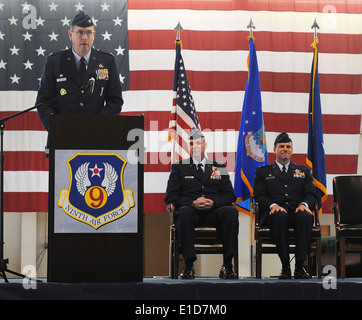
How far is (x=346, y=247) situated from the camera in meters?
5.07

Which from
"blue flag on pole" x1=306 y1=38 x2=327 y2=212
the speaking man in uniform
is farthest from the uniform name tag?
"blue flag on pole" x1=306 y1=38 x2=327 y2=212

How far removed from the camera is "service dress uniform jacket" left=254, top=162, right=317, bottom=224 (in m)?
5.28

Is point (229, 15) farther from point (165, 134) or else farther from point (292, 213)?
point (292, 213)

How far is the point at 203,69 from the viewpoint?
7.23 metres

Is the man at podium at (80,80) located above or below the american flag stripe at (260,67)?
below

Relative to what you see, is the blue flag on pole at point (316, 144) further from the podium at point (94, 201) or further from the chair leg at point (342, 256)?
the podium at point (94, 201)

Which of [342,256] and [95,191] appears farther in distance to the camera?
[342,256]

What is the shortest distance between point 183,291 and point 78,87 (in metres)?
1.54

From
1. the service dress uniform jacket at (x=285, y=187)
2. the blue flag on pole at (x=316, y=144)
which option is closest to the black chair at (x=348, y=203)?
the service dress uniform jacket at (x=285, y=187)

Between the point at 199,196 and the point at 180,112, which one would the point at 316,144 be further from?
the point at 199,196

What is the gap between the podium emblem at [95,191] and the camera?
3773mm

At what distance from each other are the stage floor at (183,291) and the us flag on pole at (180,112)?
9.12ft

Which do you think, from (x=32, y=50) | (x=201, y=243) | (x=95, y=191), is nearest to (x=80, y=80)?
(x=95, y=191)
